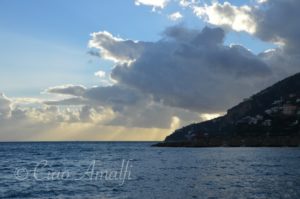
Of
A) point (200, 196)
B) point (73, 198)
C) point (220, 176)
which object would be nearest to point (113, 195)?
point (73, 198)

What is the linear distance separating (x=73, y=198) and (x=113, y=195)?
4540 millimetres

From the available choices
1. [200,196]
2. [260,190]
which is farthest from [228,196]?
[260,190]

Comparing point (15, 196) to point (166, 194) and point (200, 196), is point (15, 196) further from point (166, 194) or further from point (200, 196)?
point (200, 196)

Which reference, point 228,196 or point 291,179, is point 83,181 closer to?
point 228,196

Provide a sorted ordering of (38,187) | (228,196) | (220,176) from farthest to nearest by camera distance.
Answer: (220,176), (38,187), (228,196)

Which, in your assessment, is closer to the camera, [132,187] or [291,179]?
[132,187]

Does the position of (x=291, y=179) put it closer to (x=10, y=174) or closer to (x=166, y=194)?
(x=166, y=194)

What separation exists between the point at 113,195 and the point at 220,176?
27089mm

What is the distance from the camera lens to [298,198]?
48.0 meters

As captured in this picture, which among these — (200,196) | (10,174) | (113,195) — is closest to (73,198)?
(113,195)

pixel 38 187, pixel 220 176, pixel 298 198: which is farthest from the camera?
pixel 220 176

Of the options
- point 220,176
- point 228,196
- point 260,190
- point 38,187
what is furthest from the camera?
point 220,176

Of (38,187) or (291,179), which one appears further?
(291,179)

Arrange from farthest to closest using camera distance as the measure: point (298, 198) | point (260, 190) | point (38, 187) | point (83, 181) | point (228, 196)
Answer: point (83, 181) → point (38, 187) → point (260, 190) → point (228, 196) → point (298, 198)
